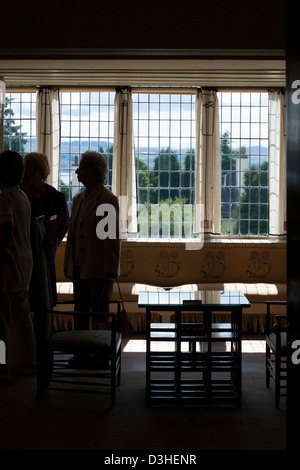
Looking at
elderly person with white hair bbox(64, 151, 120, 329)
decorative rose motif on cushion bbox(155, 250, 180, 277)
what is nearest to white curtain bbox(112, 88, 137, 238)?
decorative rose motif on cushion bbox(155, 250, 180, 277)

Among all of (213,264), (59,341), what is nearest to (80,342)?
(59,341)

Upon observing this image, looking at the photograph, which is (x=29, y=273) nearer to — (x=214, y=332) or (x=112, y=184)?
(x=214, y=332)

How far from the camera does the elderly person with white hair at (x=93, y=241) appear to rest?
4.61 metres

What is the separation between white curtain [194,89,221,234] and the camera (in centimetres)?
852

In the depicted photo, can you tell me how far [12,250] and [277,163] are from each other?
5480mm

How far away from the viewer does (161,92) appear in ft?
28.2

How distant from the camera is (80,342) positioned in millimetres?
3881

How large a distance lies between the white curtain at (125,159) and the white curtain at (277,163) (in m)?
2.15

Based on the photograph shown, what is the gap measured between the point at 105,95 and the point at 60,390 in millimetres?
5888

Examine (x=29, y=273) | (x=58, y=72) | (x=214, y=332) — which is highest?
(x=58, y=72)

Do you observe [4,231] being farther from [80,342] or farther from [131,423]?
[131,423]

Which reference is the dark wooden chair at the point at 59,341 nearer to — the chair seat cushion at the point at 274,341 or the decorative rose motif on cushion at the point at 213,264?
the chair seat cushion at the point at 274,341

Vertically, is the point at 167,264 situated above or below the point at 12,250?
below
